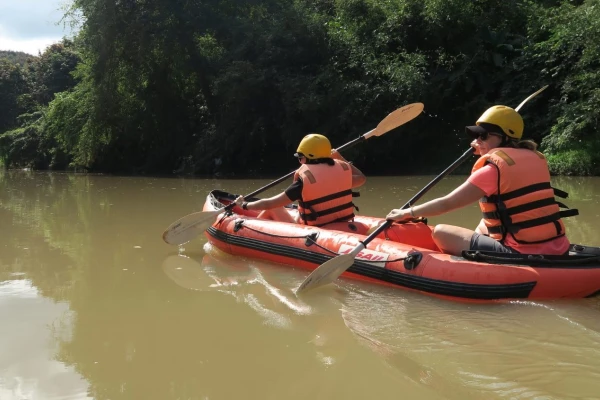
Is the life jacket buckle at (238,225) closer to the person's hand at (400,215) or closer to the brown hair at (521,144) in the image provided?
the person's hand at (400,215)

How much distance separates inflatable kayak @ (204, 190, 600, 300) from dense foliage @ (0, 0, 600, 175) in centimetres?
815

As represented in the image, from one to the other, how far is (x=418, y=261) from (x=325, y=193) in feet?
3.79

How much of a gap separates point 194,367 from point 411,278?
5.22 ft

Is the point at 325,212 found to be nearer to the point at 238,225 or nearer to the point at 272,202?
the point at 272,202

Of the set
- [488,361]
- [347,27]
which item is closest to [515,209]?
[488,361]

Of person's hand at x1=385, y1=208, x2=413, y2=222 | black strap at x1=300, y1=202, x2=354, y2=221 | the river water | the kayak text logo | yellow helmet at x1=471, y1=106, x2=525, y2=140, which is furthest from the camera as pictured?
black strap at x1=300, y1=202, x2=354, y2=221

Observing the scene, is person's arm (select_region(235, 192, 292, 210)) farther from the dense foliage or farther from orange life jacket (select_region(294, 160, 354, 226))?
the dense foliage

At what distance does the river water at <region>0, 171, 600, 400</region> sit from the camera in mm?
2443

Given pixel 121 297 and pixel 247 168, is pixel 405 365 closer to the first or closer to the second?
pixel 121 297

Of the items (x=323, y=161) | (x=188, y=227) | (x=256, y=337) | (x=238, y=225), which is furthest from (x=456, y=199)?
(x=188, y=227)

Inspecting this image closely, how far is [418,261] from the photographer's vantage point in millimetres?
3684

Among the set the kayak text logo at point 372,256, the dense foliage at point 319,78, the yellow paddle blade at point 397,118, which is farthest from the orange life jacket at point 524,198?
the dense foliage at point 319,78

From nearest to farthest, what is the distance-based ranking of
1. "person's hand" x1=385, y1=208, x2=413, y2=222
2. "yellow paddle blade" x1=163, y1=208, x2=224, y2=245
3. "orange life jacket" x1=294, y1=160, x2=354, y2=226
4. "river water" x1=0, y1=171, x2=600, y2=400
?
"river water" x1=0, y1=171, x2=600, y2=400, "person's hand" x1=385, y1=208, x2=413, y2=222, "orange life jacket" x1=294, y1=160, x2=354, y2=226, "yellow paddle blade" x1=163, y1=208, x2=224, y2=245

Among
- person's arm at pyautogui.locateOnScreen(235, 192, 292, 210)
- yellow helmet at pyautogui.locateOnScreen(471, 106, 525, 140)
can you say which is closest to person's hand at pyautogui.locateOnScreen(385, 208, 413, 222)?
yellow helmet at pyautogui.locateOnScreen(471, 106, 525, 140)
